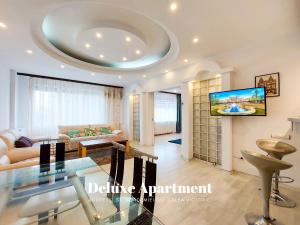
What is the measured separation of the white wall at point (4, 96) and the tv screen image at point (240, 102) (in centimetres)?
549

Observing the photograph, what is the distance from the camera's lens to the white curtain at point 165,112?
8391 millimetres

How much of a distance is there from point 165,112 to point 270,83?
621cm

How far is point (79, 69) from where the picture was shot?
452 cm

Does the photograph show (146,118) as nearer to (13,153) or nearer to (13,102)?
(13,153)

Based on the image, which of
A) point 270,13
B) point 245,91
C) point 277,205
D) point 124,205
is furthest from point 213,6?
point 277,205

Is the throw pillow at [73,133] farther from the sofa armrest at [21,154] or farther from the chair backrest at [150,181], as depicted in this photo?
the chair backrest at [150,181]

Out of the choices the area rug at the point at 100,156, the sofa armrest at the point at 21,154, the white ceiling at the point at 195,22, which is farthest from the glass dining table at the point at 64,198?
the white ceiling at the point at 195,22

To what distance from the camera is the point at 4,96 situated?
3982mm

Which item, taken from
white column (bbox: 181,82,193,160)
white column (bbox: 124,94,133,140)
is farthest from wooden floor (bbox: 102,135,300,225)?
white column (bbox: 124,94,133,140)

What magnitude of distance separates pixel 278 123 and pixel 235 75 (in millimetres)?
1290

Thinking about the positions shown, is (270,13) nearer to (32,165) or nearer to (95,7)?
(95,7)

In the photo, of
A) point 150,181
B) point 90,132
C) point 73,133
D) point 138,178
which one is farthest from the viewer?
point 90,132

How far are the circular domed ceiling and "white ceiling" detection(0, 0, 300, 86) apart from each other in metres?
0.05

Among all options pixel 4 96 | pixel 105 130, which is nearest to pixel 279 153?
pixel 105 130
